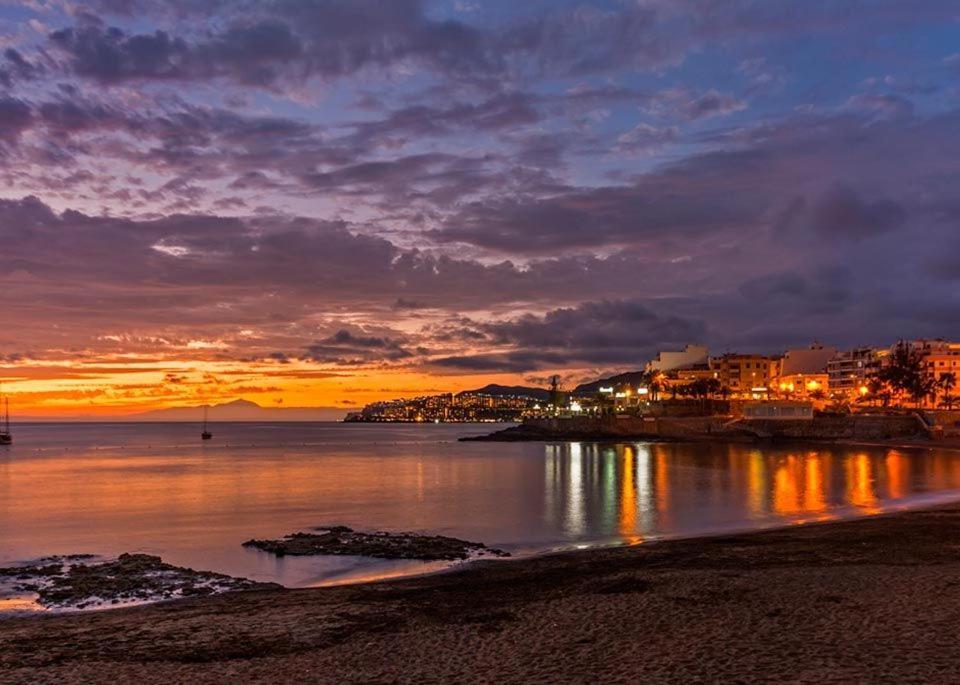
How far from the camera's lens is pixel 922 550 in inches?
907

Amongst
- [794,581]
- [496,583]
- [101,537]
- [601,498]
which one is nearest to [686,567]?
[794,581]

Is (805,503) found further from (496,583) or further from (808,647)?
(808,647)

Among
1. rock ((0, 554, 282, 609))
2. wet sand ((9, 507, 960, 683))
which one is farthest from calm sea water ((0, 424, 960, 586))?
wet sand ((9, 507, 960, 683))

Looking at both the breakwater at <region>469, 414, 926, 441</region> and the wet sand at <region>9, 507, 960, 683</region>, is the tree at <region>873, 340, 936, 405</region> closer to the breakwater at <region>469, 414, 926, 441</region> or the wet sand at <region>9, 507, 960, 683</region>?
the breakwater at <region>469, 414, 926, 441</region>

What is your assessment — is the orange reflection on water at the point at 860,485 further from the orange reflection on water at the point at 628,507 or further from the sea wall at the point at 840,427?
the sea wall at the point at 840,427

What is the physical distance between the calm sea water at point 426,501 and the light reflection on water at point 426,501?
0.43 ft

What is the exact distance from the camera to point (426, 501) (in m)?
53.0

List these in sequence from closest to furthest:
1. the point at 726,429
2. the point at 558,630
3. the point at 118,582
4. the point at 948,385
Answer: the point at 558,630, the point at 118,582, the point at 726,429, the point at 948,385

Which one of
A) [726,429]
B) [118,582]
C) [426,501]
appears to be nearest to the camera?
[118,582]

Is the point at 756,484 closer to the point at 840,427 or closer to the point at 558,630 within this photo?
the point at 558,630

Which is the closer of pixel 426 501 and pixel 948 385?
pixel 426 501

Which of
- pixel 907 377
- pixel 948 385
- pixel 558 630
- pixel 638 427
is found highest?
pixel 907 377

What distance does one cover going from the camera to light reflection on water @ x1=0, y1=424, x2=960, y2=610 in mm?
34469

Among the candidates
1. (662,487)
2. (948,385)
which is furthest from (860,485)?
(948,385)
